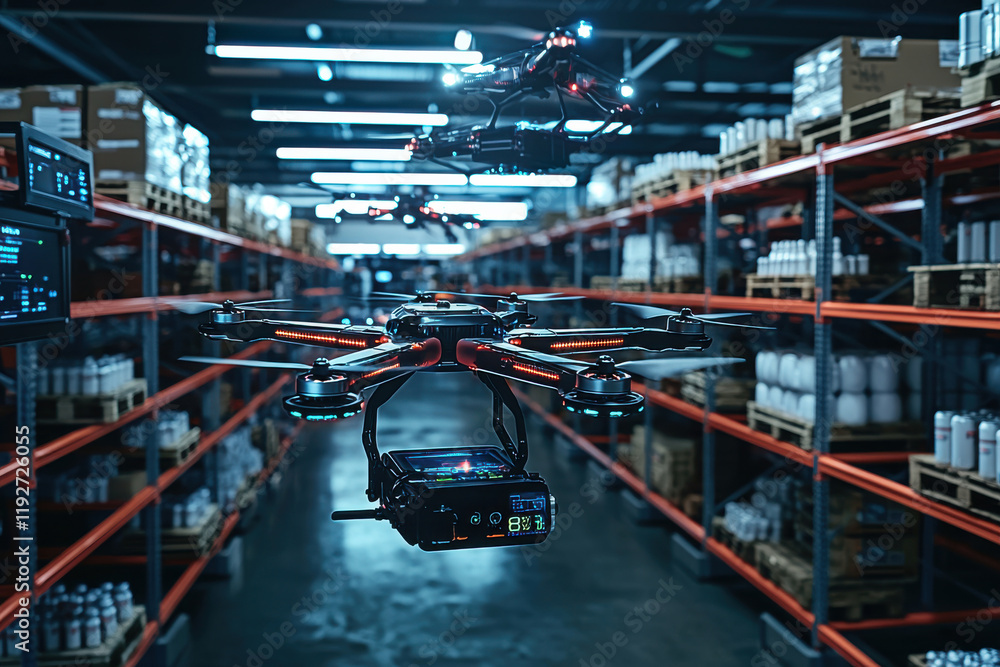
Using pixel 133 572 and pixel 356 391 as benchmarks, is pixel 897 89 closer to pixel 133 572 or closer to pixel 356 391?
pixel 356 391

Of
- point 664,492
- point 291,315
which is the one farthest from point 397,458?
point 664,492

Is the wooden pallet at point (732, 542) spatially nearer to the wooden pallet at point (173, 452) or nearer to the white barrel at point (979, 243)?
the white barrel at point (979, 243)

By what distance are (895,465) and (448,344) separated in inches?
243

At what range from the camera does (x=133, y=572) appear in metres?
7.35

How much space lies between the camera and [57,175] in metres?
2.26

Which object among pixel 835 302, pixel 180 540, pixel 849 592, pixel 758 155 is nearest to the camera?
pixel 835 302

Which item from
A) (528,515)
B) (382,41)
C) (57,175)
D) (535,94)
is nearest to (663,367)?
(528,515)

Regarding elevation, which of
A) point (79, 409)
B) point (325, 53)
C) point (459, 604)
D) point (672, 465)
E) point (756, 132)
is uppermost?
point (325, 53)

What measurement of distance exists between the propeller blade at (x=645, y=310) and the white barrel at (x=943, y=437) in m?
4.01

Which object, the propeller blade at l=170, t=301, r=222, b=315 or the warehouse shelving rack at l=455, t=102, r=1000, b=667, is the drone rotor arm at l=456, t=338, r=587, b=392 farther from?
the warehouse shelving rack at l=455, t=102, r=1000, b=667

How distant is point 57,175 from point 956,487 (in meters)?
5.03

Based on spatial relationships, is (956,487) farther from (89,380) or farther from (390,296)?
(89,380)

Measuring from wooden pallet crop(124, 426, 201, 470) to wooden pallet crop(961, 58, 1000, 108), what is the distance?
6.51m

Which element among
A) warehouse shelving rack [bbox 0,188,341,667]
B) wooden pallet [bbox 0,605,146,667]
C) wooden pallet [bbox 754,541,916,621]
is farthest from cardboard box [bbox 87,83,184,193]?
wooden pallet [bbox 754,541,916,621]
